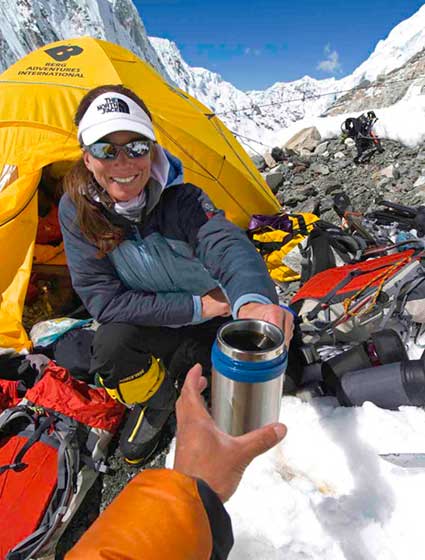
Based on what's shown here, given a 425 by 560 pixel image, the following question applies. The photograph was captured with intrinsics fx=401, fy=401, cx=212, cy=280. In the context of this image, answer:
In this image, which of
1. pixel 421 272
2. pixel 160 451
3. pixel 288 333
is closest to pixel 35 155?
pixel 160 451

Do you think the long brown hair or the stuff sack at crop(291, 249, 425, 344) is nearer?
the long brown hair

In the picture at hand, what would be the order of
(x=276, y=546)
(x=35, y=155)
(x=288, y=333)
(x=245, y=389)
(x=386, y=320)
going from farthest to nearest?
(x=35, y=155), (x=386, y=320), (x=276, y=546), (x=288, y=333), (x=245, y=389)

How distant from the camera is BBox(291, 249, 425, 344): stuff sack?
2533 millimetres

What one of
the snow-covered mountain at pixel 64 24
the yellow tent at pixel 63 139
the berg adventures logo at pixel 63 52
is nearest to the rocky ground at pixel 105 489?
the yellow tent at pixel 63 139

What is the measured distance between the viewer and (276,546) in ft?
4.54

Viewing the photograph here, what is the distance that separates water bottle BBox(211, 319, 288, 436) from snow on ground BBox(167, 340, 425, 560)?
60 centimetres

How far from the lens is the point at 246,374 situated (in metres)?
0.96

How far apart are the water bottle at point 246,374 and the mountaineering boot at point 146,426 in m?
1.25

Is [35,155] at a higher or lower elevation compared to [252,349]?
higher

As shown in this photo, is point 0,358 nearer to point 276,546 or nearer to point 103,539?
point 276,546

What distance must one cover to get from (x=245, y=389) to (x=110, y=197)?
131cm

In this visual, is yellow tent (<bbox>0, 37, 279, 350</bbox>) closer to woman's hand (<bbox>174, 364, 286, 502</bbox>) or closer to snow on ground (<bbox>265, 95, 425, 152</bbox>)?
woman's hand (<bbox>174, 364, 286, 502</bbox>)

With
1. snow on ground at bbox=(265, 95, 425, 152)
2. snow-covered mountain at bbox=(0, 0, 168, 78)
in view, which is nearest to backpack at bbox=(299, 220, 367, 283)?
snow on ground at bbox=(265, 95, 425, 152)

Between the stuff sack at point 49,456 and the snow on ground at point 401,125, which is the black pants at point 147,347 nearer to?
the stuff sack at point 49,456
